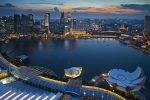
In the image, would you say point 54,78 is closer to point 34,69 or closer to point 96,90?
point 34,69

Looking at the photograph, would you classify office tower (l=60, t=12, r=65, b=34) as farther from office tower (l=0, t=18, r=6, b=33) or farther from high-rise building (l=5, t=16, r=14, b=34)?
office tower (l=0, t=18, r=6, b=33)

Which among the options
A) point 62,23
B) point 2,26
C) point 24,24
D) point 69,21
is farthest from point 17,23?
point 69,21

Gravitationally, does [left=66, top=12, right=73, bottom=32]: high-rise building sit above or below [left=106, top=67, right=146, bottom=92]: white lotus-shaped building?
below

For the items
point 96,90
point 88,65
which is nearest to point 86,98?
point 96,90

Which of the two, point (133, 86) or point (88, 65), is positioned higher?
point (133, 86)

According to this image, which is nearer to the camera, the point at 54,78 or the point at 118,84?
the point at 118,84

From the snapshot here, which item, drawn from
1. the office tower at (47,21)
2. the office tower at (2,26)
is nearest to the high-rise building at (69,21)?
the office tower at (47,21)

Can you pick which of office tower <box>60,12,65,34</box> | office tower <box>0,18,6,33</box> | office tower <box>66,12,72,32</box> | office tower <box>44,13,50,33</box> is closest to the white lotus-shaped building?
office tower <box>0,18,6,33</box>

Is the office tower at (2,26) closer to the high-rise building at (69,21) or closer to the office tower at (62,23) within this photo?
the office tower at (62,23)
